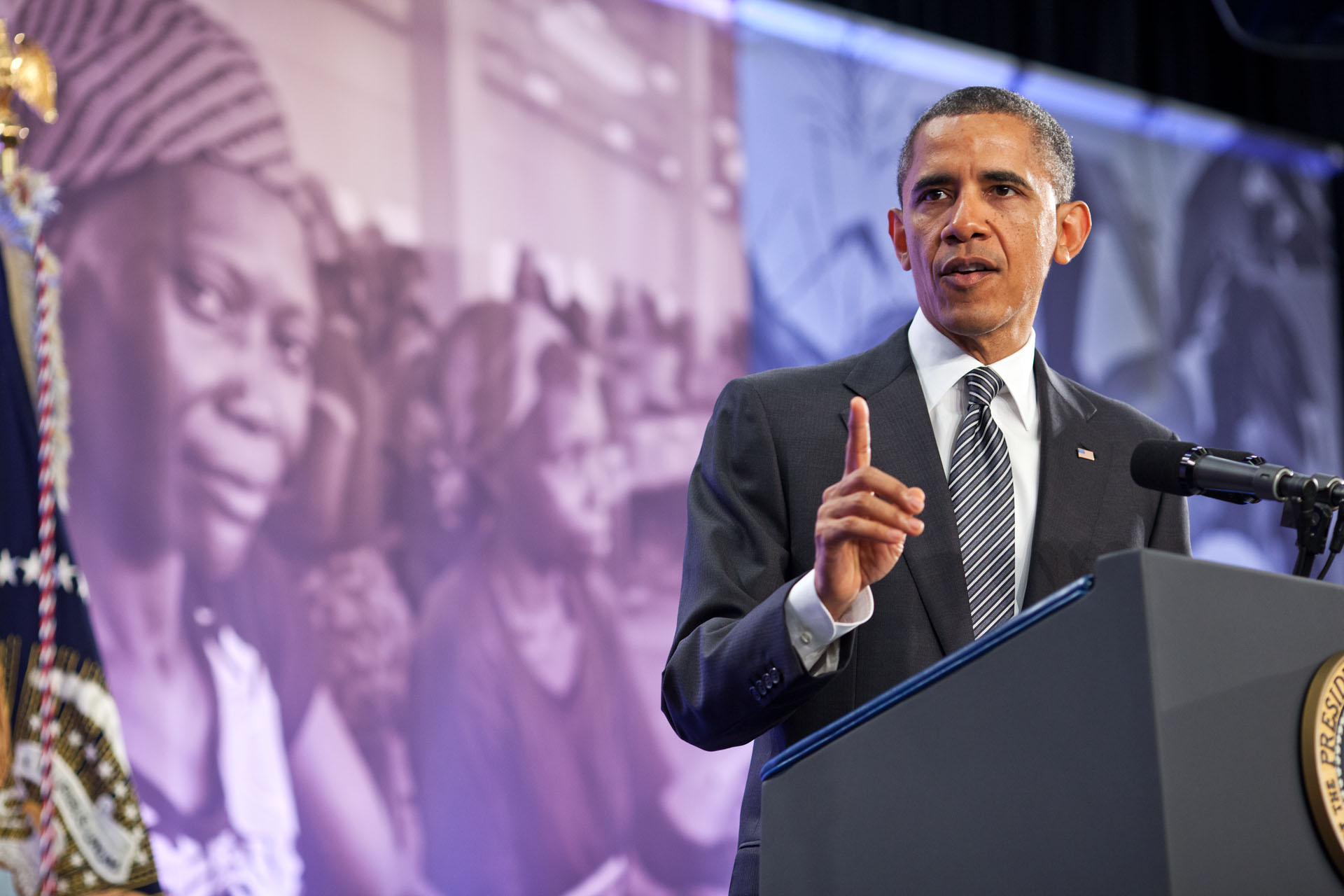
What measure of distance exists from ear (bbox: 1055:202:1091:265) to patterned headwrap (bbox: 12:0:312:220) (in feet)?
6.94

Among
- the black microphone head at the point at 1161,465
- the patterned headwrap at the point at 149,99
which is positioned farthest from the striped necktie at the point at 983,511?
the patterned headwrap at the point at 149,99

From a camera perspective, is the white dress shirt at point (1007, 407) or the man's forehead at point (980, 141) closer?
the white dress shirt at point (1007, 407)

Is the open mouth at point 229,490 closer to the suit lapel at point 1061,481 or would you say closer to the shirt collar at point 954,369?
the shirt collar at point 954,369

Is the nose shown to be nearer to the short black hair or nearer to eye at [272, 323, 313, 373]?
the short black hair

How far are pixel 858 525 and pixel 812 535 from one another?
441 mm

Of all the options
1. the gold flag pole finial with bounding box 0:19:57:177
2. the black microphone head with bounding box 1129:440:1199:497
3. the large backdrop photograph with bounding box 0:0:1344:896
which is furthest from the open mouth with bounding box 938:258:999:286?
the large backdrop photograph with bounding box 0:0:1344:896

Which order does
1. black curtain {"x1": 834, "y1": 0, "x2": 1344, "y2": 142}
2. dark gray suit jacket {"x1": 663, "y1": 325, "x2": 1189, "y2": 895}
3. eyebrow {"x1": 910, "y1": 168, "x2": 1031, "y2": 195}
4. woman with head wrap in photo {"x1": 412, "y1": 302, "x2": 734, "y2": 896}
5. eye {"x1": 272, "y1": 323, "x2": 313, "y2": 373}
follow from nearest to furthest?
dark gray suit jacket {"x1": 663, "y1": 325, "x2": 1189, "y2": 895} → eyebrow {"x1": 910, "y1": 168, "x2": 1031, "y2": 195} → eye {"x1": 272, "y1": 323, "x2": 313, "y2": 373} → woman with head wrap in photo {"x1": 412, "y1": 302, "x2": 734, "y2": 896} → black curtain {"x1": 834, "y1": 0, "x2": 1344, "y2": 142}

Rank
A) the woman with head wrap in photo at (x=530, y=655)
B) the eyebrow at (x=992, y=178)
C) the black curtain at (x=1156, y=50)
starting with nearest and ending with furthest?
the eyebrow at (x=992, y=178), the woman with head wrap in photo at (x=530, y=655), the black curtain at (x=1156, y=50)

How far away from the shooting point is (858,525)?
1.26 m

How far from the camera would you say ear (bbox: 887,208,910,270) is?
1.98 metres

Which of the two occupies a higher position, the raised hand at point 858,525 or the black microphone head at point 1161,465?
the black microphone head at point 1161,465

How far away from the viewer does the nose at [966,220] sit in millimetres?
1835

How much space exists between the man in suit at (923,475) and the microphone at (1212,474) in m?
0.24

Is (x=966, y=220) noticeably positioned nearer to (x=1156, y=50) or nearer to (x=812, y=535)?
(x=812, y=535)
